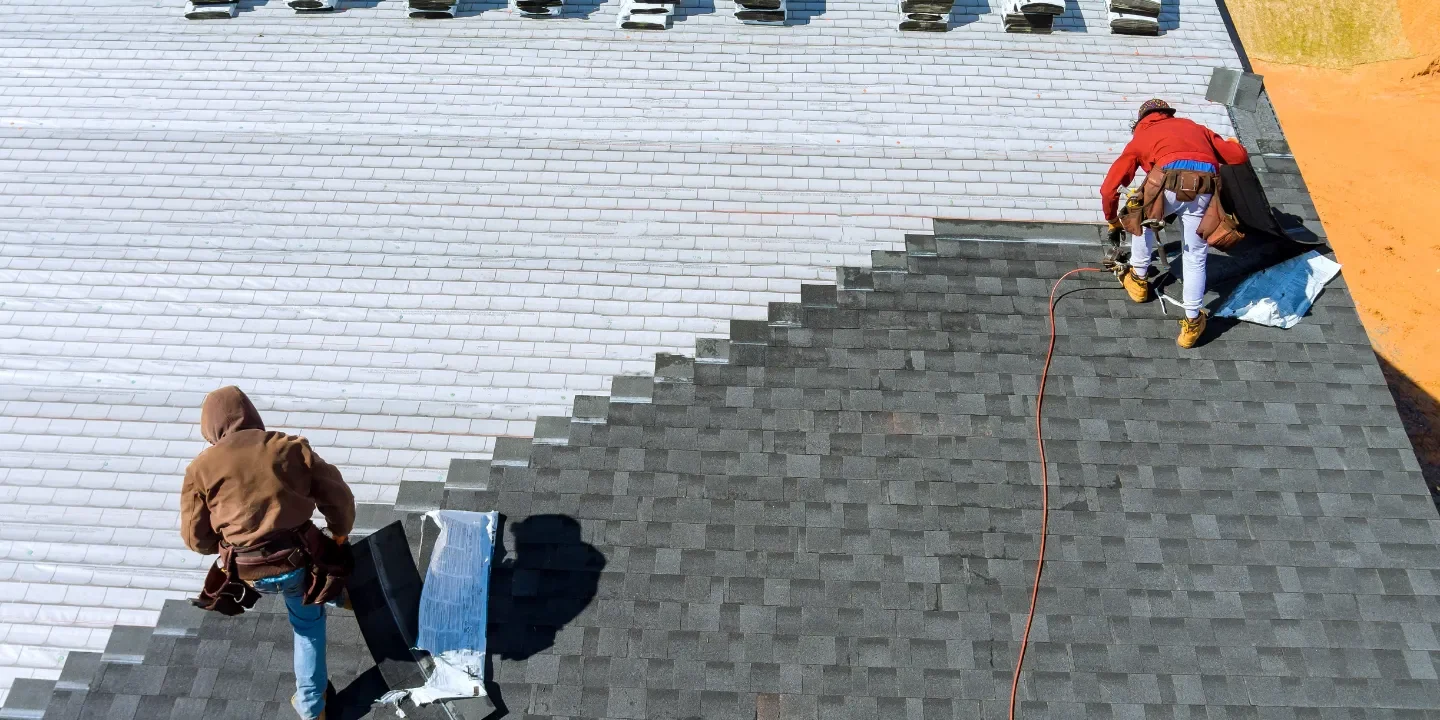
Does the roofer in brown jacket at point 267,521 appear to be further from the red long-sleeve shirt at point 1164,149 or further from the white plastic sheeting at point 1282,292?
the white plastic sheeting at point 1282,292

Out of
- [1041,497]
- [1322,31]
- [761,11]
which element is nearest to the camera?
[1041,497]

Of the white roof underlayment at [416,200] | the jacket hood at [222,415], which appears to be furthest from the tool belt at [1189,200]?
the jacket hood at [222,415]

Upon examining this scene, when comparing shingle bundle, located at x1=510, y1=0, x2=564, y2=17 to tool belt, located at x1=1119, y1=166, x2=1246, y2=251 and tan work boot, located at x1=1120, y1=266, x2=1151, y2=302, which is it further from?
tan work boot, located at x1=1120, y1=266, x2=1151, y2=302

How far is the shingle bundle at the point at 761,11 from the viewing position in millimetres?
10344

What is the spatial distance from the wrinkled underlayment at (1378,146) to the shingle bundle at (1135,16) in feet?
28.7

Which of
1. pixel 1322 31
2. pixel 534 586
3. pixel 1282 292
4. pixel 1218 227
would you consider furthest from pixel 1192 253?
pixel 1322 31

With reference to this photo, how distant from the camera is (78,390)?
7.80 metres

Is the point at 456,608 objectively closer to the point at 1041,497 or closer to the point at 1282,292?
the point at 1041,497

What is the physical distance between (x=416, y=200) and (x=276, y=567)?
14.4 feet

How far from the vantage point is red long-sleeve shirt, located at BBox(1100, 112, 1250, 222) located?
7184mm

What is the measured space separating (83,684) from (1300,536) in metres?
8.70

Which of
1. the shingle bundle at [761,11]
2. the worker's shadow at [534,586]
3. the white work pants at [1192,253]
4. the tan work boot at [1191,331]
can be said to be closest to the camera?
the worker's shadow at [534,586]

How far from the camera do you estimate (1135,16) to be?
10.2 metres

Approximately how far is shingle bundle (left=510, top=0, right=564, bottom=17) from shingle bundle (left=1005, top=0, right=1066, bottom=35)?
520 cm
